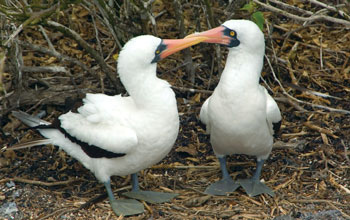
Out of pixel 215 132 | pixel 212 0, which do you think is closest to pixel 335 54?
pixel 212 0

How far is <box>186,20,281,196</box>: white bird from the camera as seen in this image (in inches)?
177

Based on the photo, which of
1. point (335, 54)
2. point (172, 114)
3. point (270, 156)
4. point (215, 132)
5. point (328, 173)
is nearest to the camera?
point (172, 114)

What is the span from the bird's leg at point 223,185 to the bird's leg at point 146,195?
33 cm

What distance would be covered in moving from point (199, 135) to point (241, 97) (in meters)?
1.32

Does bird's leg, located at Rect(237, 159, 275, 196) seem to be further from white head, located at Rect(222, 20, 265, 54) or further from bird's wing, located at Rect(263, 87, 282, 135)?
white head, located at Rect(222, 20, 265, 54)

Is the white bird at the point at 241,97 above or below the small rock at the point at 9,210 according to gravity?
above

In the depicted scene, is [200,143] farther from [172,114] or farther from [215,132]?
[172,114]

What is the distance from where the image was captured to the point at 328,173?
506cm

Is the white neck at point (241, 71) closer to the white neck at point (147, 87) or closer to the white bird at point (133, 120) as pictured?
the white bird at point (133, 120)

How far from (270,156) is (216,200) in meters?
0.88

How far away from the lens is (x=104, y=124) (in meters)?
4.45

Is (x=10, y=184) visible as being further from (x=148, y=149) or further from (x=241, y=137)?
(x=241, y=137)

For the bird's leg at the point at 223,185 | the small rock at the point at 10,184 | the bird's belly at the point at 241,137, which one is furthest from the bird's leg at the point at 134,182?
the small rock at the point at 10,184

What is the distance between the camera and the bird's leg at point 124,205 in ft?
14.8
